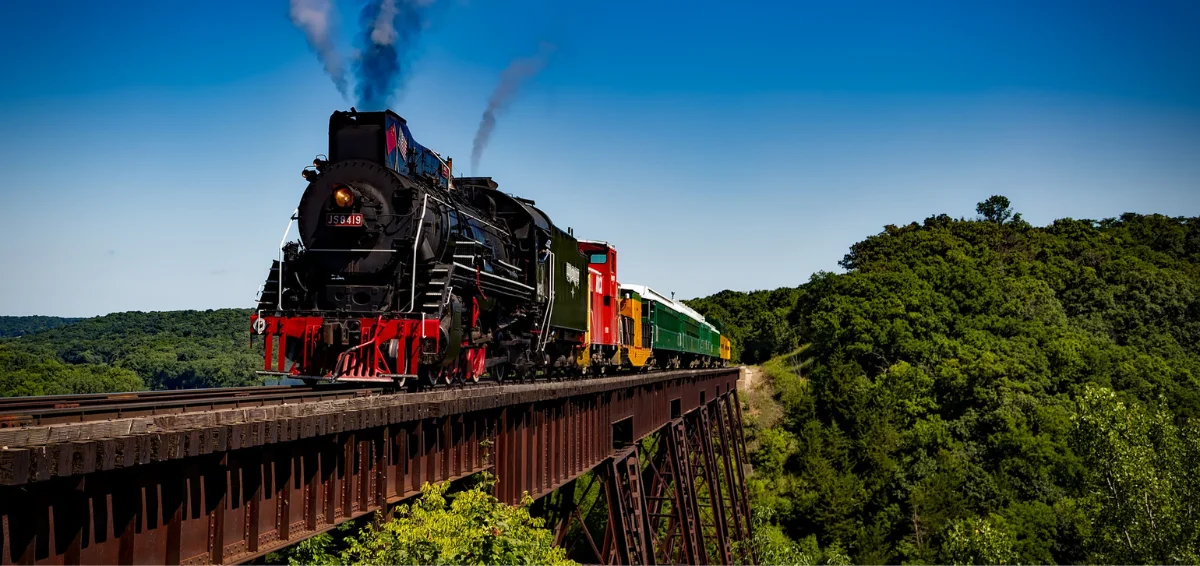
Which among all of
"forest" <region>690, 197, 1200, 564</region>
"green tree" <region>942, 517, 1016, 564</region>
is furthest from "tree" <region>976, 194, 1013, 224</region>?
"green tree" <region>942, 517, 1016, 564</region>

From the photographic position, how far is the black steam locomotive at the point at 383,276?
12.1 meters

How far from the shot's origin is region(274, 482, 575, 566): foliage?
7684 millimetres

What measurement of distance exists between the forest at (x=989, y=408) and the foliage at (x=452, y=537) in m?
25.3

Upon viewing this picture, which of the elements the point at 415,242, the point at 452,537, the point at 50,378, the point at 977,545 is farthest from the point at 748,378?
the point at 452,537

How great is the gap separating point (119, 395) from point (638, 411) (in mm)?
11620

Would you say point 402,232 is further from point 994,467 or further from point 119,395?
point 994,467

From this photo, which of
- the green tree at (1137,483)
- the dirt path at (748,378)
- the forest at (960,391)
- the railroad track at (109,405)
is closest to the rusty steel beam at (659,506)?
the railroad track at (109,405)

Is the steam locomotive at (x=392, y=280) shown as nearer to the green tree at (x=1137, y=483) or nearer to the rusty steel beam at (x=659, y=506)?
the rusty steel beam at (x=659, y=506)

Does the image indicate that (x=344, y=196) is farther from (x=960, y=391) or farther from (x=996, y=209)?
(x=996, y=209)

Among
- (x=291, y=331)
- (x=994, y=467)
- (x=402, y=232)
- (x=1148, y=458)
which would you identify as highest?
(x=402, y=232)

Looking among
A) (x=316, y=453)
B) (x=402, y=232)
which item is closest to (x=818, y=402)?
(x=402, y=232)

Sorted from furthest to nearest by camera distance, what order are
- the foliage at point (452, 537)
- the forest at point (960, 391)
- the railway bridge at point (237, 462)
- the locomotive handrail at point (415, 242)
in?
the forest at point (960, 391) → the locomotive handrail at point (415, 242) → the foliage at point (452, 537) → the railway bridge at point (237, 462)

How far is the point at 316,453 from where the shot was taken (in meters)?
7.54

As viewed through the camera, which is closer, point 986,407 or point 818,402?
point 986,407
